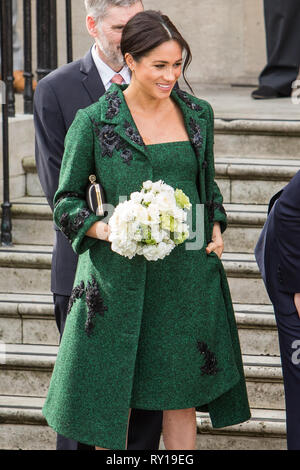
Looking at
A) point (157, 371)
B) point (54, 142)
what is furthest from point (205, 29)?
point (157, 371)

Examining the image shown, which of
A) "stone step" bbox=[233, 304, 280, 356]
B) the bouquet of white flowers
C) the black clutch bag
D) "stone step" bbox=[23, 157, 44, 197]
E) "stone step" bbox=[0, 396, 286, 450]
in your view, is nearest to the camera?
the bouquet of white flowers

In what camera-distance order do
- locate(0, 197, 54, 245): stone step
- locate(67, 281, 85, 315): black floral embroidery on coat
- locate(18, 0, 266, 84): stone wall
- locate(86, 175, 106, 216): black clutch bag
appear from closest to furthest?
locate(86, 175, 106, 216): black clutch bag → locate(67, 281, 85, 315): black floral embroidery on coat → locate(0, 197, 54, 245): stone step → locate(18, 0, 266, 84): stone wall

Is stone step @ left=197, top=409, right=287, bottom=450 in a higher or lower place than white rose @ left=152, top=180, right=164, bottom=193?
lower

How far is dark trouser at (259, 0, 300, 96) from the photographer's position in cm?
644

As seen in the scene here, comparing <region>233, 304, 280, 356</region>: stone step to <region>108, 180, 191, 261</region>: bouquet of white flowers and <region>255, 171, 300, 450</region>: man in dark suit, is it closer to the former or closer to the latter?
<region>255, 171, 300, 450</region>: man in dark suit

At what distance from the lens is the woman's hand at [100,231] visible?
3.20 metres

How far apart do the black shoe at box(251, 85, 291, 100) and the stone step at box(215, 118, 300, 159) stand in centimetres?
123

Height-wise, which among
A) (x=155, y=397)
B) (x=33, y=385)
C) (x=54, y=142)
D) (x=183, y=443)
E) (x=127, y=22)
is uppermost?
(x=127, y=22)

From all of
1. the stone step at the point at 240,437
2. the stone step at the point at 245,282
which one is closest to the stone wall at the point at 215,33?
the stone step at the point at 245,282

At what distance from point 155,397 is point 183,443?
0.27 metres

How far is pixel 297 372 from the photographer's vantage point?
3469 millimetres

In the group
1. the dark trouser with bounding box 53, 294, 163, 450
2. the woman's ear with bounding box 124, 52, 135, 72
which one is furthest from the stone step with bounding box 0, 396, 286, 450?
the woman's ear with bounding box 124, 52, 135, 72

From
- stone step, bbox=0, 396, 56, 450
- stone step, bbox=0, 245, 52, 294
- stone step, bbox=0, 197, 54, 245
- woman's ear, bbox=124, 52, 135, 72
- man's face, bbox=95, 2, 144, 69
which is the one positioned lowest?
stone step, bbox=0, 396, 56, 450
